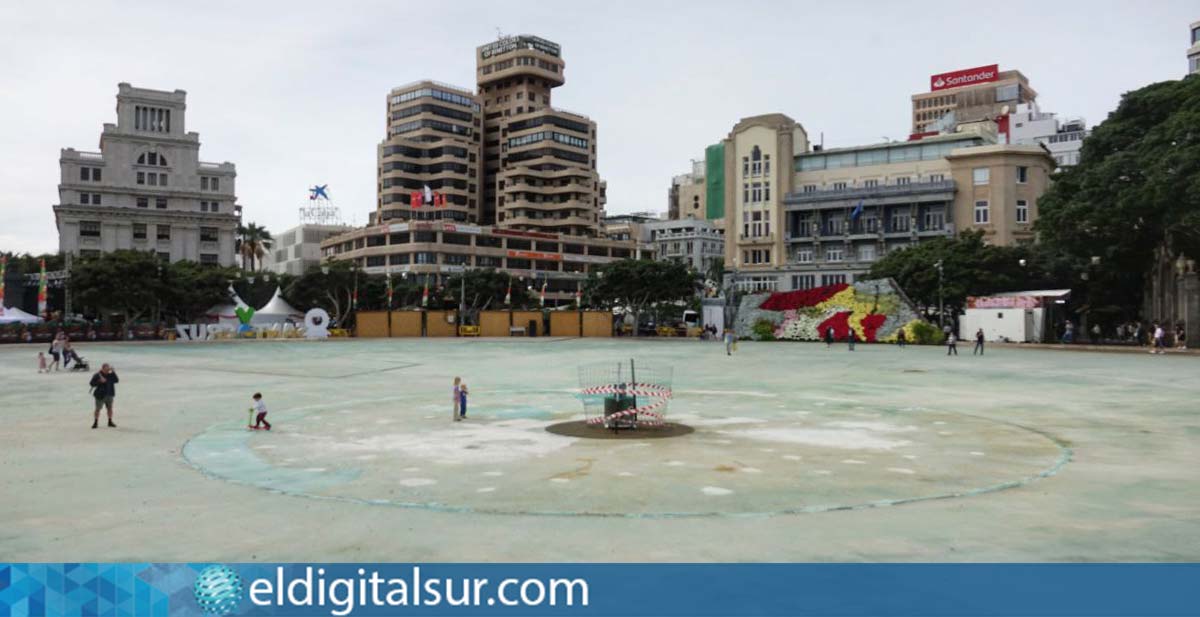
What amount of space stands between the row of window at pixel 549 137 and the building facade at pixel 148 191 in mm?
52608

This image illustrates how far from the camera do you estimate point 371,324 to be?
8581 centimetres

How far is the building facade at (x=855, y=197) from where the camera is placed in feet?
313

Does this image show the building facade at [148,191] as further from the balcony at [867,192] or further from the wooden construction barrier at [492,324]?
the balcony at [867,192]

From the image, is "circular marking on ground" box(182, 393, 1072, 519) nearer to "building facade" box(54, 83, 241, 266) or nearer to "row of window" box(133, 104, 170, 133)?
"building facade" box(54, 83, 241, 266)

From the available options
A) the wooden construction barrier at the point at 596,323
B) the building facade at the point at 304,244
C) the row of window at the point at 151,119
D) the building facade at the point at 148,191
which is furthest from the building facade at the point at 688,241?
the row of window at the point at 151,119

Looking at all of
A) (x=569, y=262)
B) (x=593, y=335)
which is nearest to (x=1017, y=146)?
(x=593, y=335)

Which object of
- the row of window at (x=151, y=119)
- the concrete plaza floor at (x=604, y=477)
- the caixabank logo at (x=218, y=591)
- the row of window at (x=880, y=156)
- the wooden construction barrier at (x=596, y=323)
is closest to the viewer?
the caixabank logo at (x=218, y=591)

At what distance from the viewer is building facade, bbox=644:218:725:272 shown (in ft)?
555

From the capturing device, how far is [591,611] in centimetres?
837

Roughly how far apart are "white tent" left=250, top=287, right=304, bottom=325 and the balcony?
61467 mm

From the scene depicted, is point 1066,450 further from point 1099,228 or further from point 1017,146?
point 1017,146

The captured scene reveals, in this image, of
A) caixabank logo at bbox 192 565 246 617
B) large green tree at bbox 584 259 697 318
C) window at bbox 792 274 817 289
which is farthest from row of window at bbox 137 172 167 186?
caixabank logo at bbox 192 565 246 617

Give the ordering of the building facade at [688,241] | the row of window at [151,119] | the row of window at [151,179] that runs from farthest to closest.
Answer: the building facade at [688,241]
the row of window at [151,179]
the row of window at [151,119]

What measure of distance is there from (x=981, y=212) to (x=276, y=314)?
79441 mm
